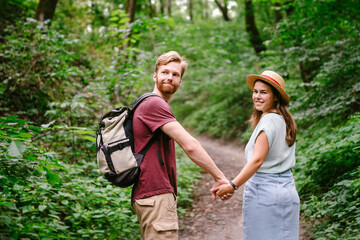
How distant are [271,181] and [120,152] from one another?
1.23 metres

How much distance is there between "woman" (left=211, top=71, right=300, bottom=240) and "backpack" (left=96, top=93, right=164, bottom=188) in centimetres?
80

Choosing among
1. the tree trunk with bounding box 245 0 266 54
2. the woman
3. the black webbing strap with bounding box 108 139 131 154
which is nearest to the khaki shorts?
the black webbing strap with bounding box 108 139 131 154

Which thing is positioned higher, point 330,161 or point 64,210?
point 330,161

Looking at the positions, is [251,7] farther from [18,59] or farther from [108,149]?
[108,149]

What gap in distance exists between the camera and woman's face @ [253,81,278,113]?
247 centimetres

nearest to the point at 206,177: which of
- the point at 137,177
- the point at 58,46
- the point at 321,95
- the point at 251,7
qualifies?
the point at 321,95

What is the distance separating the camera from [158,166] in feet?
7.02

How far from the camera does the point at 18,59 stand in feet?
20.6

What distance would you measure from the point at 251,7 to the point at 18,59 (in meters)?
12.5

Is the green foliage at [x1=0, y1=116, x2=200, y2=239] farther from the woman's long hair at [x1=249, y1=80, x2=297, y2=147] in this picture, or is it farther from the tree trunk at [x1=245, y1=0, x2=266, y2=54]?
the tree trunk at [x1=245, y1=0, x2=266, y2=54]

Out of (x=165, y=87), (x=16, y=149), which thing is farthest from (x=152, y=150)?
(x=16, y=149)

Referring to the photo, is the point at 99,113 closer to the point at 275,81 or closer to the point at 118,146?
the point at 118,146

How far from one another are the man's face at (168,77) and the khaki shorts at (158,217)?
2.98 feet

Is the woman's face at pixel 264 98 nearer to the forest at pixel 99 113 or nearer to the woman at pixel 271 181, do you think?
the woman at pixel 271 181
